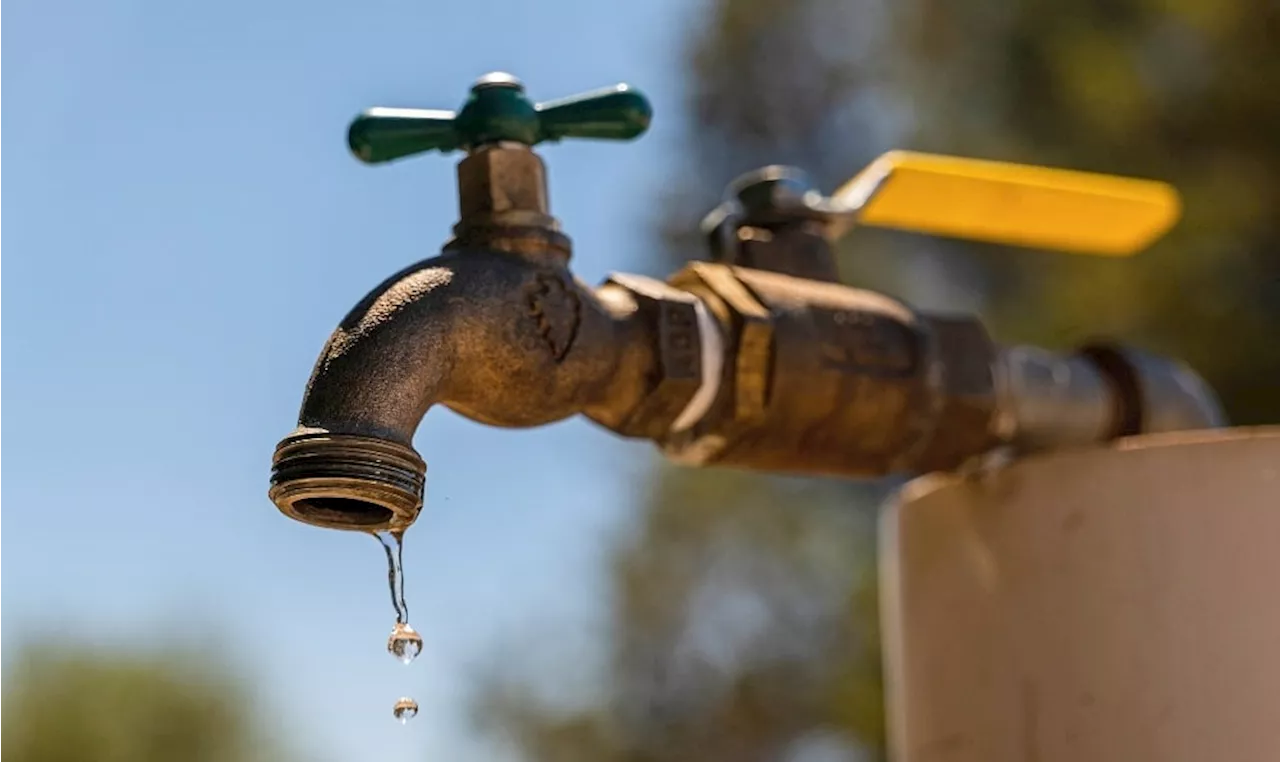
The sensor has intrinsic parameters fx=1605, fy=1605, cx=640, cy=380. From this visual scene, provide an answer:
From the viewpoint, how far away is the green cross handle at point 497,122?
67cm

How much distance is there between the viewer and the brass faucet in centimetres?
58

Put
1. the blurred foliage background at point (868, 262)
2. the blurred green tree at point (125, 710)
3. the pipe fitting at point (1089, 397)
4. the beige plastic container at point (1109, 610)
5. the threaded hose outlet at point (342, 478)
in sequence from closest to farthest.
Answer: the threaded hose outlet at point (342, 478) < the beige plastic container at point (1109, 610) < the pipe fitting at point (1089, 397) < the blurred foliage background at point (868, 262) < the blurred green tree at point (125, 710)

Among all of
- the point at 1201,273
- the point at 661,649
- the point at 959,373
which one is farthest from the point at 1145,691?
the point at 661,649

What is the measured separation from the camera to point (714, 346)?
71cm

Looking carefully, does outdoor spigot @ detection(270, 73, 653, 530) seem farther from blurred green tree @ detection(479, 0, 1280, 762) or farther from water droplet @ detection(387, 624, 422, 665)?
blurred green tree @ detection(479, 0, 1280, 762)

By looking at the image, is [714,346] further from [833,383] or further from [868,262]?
[868,262]

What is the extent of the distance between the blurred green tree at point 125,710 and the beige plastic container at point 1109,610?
7.00ft

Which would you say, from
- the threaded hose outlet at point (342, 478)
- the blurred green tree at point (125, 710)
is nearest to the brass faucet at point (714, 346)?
the threaded hose outlet at point (342, 478)

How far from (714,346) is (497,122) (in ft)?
0.45

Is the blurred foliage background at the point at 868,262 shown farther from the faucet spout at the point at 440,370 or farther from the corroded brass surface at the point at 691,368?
the faucet spout at the point at 440,370

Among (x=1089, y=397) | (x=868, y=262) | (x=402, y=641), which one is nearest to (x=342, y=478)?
(x=402, y=641)

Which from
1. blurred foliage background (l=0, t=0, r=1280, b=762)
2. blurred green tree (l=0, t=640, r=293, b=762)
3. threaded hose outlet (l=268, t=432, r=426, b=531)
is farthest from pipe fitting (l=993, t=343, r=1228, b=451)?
blurred green tree (l=0, t=640, r=293, b=762)

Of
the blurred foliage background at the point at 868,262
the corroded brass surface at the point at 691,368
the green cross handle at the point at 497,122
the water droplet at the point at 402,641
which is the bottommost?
the water droplet at the point at 402,641

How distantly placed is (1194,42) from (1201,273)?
0.28m
